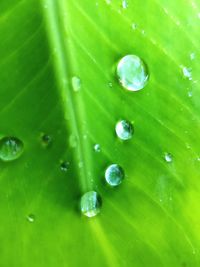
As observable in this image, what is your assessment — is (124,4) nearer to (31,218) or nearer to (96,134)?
(96,134)

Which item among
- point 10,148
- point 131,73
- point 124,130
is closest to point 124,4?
point 131,73

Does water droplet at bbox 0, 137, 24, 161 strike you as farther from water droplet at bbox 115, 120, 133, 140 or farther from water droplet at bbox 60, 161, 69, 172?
water droplet at bbox 115, 120, 133, 140

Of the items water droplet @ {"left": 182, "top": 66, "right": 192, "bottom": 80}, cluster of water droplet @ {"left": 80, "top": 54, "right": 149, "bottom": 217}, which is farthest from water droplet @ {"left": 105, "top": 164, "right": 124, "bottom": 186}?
water droplet @ {"left": 182, "top": 66, "right": 192, "bottom": 80}

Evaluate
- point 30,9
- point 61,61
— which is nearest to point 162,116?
point 61,61

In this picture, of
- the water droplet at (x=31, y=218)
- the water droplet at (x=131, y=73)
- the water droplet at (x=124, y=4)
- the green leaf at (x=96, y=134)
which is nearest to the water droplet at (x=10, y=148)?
the green leaf at (x=96, y=134)

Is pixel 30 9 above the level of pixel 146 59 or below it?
above

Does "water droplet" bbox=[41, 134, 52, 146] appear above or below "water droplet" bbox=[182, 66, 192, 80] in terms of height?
below

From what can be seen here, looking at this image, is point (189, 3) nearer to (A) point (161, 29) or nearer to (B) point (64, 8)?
(A) point (161, 29)
